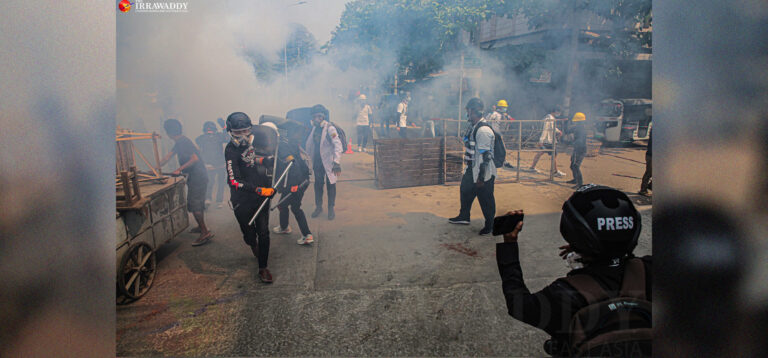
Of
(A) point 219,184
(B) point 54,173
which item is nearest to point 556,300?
(B) point 54,173

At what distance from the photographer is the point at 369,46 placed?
193 inches

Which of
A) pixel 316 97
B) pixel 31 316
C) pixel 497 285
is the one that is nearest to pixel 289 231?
pixel 316 97

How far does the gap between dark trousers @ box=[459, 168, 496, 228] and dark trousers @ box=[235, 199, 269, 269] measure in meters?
2.39

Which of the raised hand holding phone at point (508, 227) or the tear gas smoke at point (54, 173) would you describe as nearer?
the raised hand holding phone at point (508, 227)

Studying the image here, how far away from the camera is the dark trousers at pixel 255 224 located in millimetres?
3439

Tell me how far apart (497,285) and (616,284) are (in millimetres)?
2285

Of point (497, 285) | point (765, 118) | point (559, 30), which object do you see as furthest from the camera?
point (559, 30)

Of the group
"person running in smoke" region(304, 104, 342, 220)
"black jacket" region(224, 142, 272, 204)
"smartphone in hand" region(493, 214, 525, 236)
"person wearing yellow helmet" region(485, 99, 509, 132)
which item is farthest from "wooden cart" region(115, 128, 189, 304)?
"person wearing yellow helmet" region(485, 99, 509, 132)

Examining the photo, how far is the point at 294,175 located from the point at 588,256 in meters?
3.16

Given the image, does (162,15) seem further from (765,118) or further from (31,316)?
(765,118)

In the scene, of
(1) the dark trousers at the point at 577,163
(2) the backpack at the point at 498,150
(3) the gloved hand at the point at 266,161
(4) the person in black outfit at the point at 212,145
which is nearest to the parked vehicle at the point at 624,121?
(1) the dark trousers at the point at 577,163

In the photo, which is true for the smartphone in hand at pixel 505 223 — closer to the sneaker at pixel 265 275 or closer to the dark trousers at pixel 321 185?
the sneaker at pixel 265 275

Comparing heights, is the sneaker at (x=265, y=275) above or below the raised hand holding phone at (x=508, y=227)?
below

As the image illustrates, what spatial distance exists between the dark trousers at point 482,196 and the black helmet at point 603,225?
337 cm
